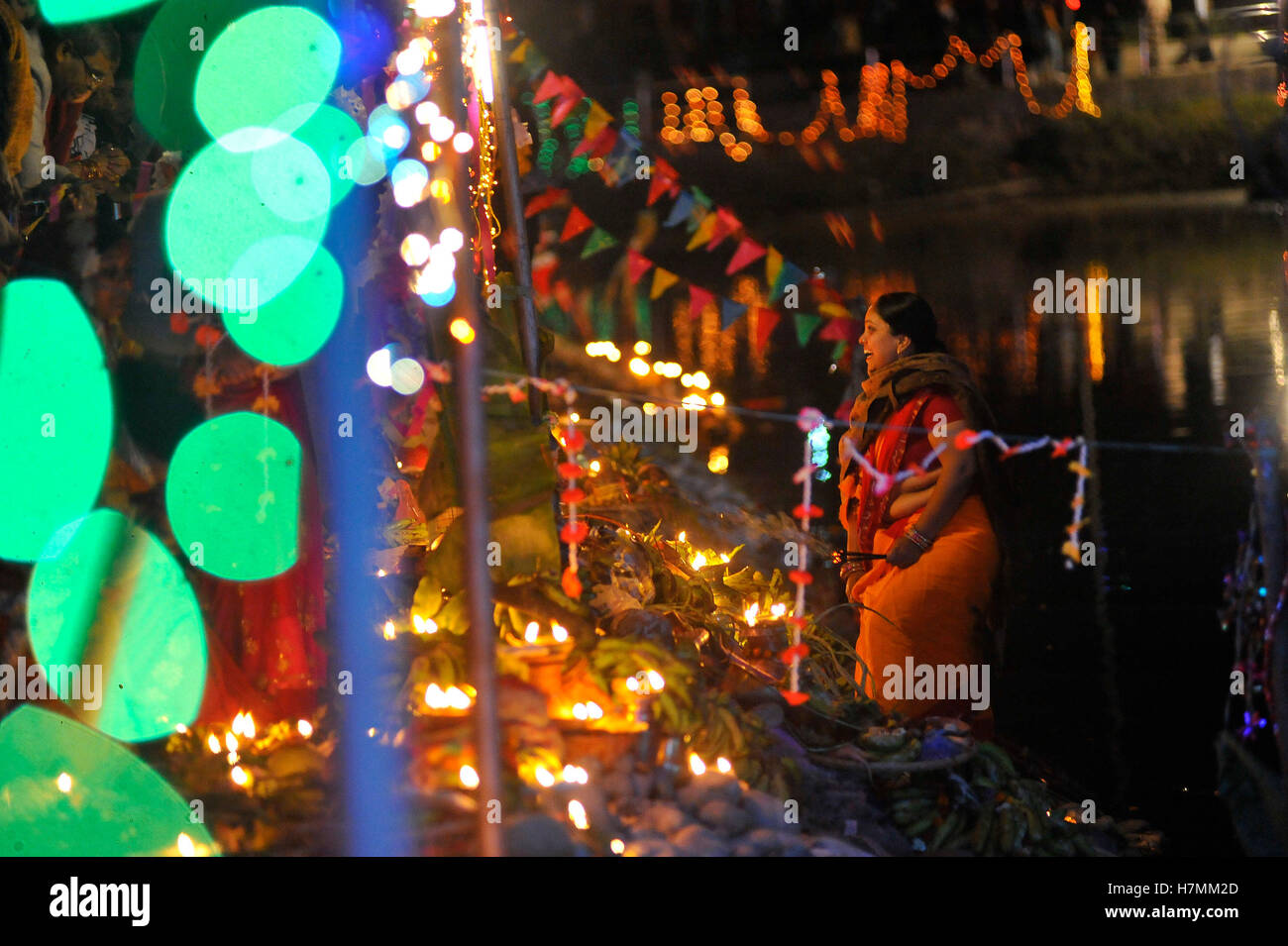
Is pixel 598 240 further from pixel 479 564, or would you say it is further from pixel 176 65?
pixel 479 564

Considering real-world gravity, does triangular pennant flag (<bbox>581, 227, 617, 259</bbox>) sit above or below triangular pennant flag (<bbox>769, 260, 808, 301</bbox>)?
above

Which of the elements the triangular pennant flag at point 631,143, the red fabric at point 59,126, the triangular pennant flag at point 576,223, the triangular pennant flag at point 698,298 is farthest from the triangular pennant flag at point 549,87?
the red fabric at point 59,126

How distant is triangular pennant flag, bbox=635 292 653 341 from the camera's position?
6.23m

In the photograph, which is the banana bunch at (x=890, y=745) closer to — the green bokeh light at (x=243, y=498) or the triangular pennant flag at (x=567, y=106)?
the green bokeh light at (x=243, y=498)

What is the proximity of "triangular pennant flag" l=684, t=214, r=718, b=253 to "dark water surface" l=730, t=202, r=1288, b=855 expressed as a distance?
0.69 meters

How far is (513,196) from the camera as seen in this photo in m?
3.95

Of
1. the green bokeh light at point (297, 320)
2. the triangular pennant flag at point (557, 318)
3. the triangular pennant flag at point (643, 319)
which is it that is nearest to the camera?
the green bokeh light at point (297, 320)

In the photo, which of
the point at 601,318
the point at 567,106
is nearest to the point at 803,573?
the point at 567,106

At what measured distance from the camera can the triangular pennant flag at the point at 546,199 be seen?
204 inches

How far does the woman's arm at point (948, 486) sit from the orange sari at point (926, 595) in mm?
31

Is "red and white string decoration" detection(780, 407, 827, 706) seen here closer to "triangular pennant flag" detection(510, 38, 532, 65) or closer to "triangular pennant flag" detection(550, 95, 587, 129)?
"triangular pennant flag" detection(550, 95, 587, 129)

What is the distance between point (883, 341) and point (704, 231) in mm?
1169

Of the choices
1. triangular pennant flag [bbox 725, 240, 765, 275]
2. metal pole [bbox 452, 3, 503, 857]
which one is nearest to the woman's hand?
triangular pennant flag [bbox 725, 240, 765, 275]

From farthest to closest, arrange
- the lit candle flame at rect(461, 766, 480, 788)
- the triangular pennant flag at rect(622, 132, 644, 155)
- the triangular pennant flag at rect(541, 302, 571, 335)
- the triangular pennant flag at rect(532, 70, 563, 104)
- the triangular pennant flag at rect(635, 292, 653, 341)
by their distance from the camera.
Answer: the triangular pennant flag at rect(541, 302, 571, 335)
the triangular pennant flag at rect(635, 292, 653, 341)
the triangular pennant flag at rect(622, 132, 644, 155)
the triangular pennant flag at rect(532, 70, 563, 104)
the lit candle flame at rect(461, 766, 480, 788)
